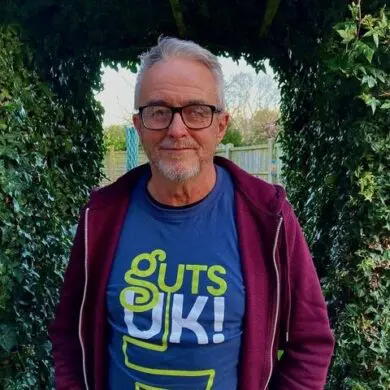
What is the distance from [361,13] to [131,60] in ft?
7.89

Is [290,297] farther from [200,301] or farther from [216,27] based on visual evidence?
[216,27]

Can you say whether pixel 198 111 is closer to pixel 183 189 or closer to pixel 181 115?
pixel 181 115

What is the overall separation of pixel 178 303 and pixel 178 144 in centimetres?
43

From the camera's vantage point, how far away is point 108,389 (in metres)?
1.58

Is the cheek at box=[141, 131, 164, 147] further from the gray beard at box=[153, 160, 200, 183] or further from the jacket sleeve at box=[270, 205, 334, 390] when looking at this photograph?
the jacket sleeve at box=[270, 205, 334, 390]

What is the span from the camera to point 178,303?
1.44m

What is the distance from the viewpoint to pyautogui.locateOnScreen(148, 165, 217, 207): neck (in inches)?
61.1

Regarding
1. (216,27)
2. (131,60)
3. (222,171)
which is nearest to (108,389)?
(222,171)

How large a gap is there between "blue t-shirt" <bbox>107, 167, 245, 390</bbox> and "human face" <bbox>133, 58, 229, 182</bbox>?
0.45 ft

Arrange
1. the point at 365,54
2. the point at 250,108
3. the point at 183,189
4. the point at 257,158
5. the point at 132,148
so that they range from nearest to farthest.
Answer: the point at 183,189, the point at 365,54, the point at 132,148, the point at 257,158, the point at 250,108

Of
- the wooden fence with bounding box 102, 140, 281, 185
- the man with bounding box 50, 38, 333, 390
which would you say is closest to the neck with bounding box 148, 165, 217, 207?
the man with bounding box 50, 38, 333, 390

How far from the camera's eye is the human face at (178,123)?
1484 millimetres

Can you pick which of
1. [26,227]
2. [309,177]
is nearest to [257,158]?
[309,177]

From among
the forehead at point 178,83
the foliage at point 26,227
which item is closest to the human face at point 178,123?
the forehead at point 178,83
